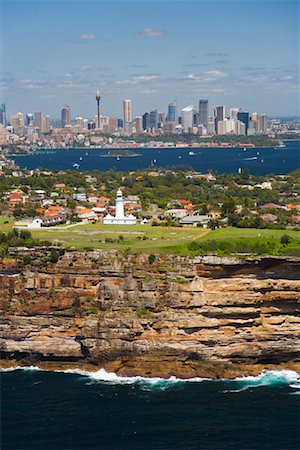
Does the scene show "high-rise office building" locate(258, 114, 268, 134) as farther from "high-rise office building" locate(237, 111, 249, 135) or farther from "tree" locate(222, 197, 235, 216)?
"tree" locate(222, 197, 235, 216)

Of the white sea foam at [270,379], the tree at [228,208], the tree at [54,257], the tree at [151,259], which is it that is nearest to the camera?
the white sea foam at [270,379]

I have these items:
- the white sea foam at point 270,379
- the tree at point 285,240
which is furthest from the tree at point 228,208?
the white sea foam at point 270,379

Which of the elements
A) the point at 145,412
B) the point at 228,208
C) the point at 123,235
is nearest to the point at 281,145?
the point at 228,208

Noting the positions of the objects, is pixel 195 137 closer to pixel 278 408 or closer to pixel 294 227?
pixel 294 227

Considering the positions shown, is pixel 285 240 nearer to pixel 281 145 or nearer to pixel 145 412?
pixel 145 412

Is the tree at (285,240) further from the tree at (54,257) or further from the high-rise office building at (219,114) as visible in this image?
the high-rise office building at (219,114)
